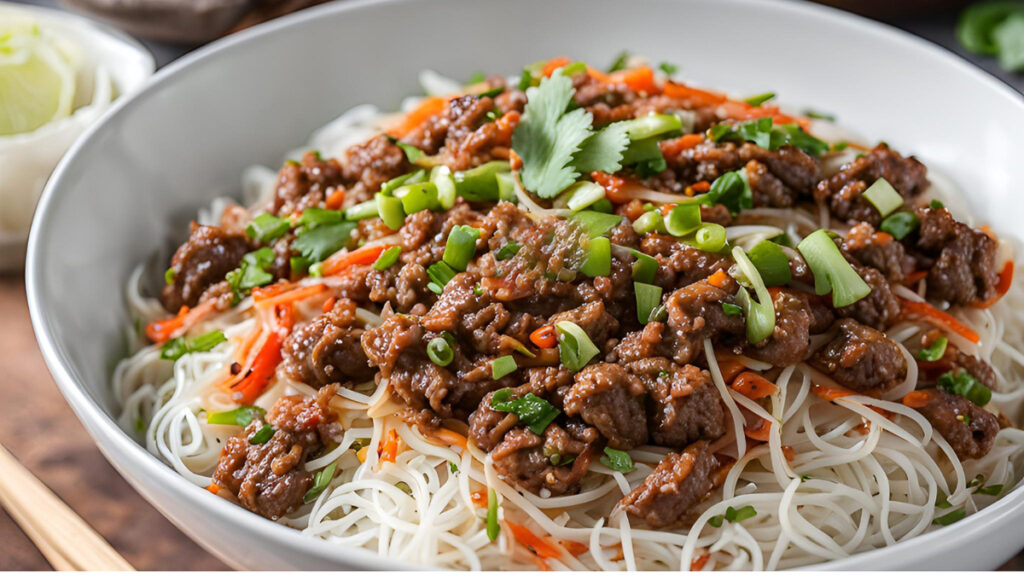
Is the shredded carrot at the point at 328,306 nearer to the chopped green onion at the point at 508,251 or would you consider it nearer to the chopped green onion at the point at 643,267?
the chopped green onion at the point at 508,251

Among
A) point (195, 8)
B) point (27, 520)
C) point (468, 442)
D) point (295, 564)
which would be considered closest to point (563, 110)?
point (468, 442)

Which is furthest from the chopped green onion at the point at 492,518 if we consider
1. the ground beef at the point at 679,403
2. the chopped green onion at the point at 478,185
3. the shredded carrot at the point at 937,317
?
the shredded carrot at the point at 937,317

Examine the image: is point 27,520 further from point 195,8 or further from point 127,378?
point 195,8

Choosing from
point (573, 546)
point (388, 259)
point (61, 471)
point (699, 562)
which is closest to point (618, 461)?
point (573, 546)

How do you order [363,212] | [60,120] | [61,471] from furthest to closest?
[60,120]
[61,471]
[363,212]

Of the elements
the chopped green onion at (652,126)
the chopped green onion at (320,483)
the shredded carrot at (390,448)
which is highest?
the chopped green onion at (652,126)

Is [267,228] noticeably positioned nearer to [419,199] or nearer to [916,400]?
[419,199]
